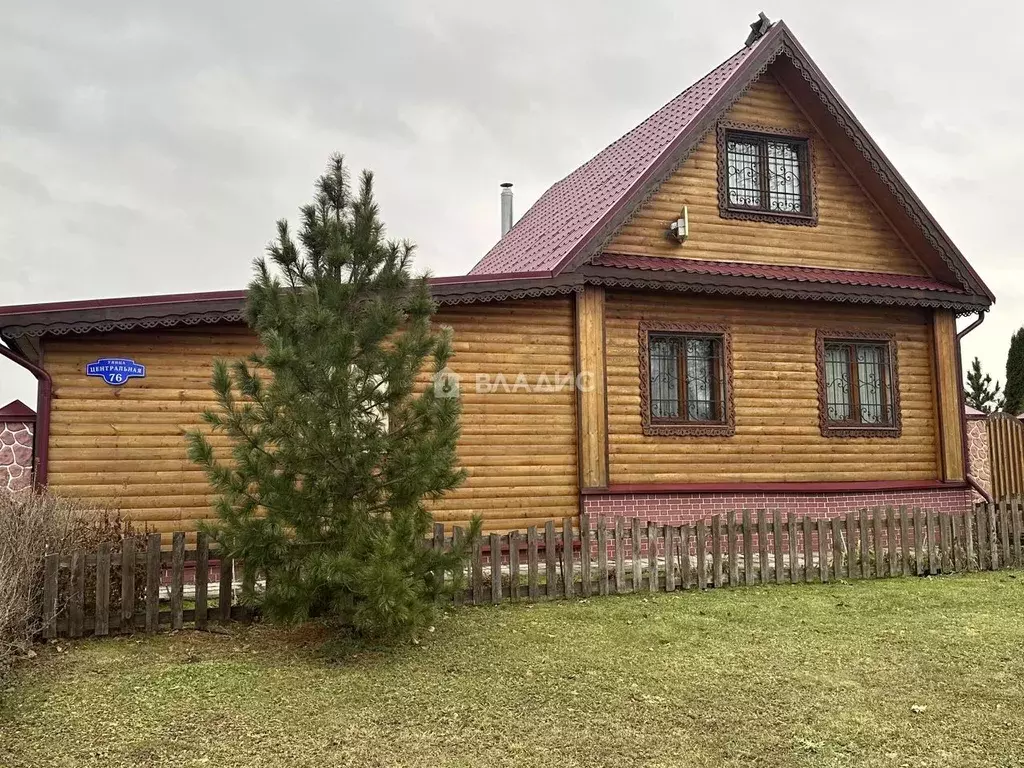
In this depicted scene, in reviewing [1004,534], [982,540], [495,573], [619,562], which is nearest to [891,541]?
[982,540]

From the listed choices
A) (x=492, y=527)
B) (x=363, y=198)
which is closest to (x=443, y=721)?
(x=363, y=198)

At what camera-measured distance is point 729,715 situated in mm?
5266

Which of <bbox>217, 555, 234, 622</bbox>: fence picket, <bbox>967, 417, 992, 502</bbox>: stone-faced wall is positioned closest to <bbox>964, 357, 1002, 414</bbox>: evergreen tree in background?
<bbox>967, 417, 992, 502</bbox>: stone-faced wall

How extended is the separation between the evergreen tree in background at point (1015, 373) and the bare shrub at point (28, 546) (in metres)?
27.7

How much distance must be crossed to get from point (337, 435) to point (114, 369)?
4790 mm

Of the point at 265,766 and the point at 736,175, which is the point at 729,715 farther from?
the point at 736,175

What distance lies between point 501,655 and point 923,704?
9.75 feet

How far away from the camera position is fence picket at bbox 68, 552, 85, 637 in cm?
712

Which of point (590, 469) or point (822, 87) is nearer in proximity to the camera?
point (590, 469)

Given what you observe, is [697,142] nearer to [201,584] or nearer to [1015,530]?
[1015,530]

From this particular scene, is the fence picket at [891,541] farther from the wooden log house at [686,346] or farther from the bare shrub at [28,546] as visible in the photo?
the bare shrub at [28,546]

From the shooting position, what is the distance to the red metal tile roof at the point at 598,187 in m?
12.6

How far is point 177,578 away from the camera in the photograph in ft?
24.1

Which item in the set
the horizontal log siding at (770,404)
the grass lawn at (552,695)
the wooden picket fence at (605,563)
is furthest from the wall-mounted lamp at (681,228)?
the grass lawn at (552,695)
